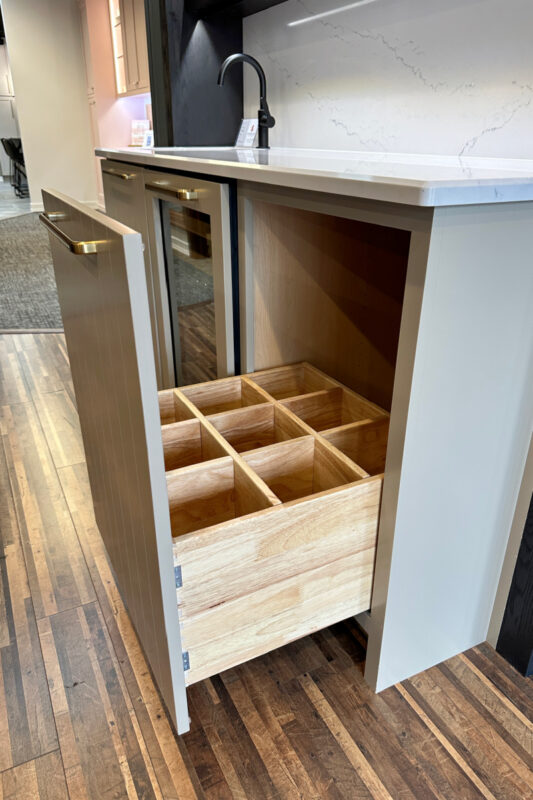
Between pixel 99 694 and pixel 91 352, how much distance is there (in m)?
0.65

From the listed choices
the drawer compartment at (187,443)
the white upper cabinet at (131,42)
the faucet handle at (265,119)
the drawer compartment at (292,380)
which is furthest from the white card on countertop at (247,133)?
the white upper cabinet at (131,42)

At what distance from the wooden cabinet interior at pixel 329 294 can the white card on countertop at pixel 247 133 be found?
632 mm

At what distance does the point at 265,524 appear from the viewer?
0.83 meters

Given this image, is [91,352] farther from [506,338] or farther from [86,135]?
[86,135]

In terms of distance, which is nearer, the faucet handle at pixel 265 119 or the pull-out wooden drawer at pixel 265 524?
the pull-out wooden drawer at pixel 265 524

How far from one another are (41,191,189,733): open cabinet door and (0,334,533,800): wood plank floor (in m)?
0.09

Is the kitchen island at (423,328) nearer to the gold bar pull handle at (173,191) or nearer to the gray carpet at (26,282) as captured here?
the gold bar pull handle at (173,191)

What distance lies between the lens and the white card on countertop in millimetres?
1833

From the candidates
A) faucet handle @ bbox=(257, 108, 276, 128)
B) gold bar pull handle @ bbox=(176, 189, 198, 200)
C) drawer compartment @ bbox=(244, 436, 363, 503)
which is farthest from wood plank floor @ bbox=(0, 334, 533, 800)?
faucet handle @ bbox=(257, 108, 276, 128)

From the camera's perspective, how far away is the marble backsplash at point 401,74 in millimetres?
1040

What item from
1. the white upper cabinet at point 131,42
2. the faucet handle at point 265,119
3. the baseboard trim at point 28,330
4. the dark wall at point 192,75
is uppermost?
the white upper cabinet at point 131,42

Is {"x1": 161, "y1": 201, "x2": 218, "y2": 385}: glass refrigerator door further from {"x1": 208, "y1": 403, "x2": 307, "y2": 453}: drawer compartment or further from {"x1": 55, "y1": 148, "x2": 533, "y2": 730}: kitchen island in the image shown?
{"x1": 208, "y1": 403, "x2": 307, "y2": 453}: drawer compartment

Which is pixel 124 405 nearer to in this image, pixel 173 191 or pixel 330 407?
pixel 330 407

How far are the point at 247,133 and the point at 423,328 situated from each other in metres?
1.39
